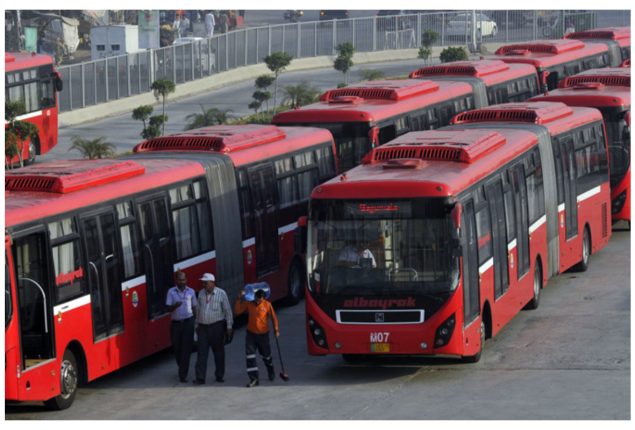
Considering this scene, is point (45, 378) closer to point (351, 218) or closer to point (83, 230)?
point (83, 230)

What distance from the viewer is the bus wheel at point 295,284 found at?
2558 cm

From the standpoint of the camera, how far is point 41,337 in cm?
1827

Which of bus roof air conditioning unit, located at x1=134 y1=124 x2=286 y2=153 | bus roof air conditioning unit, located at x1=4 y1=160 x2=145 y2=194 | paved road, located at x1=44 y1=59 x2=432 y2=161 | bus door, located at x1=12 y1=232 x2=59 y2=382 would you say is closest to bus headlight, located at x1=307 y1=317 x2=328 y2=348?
bus roof air conditioning unit, located at x1=4 y1=160 x2=145 y2=194

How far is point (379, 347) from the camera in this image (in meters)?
19.7

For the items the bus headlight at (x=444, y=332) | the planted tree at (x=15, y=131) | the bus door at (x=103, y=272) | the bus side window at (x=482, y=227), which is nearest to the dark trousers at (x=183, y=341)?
the bus door at (x=103, y=272)

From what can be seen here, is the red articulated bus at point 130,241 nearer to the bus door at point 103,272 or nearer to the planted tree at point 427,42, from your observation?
the bus door at point 103,272

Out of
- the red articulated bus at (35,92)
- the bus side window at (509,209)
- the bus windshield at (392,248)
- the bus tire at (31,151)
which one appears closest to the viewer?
the bus windshield at (392,248)

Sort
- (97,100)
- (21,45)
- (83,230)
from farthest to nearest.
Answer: (21,45)
(97,100)
(83,230)

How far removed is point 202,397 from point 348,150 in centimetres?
1065

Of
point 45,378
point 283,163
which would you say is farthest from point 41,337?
point 283,163

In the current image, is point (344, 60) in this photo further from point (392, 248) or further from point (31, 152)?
point (392, 248)

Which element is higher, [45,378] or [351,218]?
[351,218]

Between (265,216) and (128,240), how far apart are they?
4.51 metres

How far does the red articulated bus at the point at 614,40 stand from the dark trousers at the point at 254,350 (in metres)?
32.0
